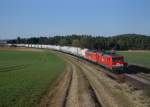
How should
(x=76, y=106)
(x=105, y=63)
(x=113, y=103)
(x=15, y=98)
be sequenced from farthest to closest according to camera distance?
1. (x=105, y=63)
2. (x=15, y=98)
3. (x=113, y=103)
4. (x=76, y=106)

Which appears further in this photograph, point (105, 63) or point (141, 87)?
point (105, 63)

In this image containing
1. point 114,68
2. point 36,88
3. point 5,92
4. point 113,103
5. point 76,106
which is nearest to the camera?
point 76,106

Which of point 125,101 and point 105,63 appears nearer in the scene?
point 125,101

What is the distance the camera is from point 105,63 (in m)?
49.2

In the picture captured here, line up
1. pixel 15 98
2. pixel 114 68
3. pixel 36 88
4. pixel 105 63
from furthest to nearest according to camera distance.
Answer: pixel 105 63
pixel 114 68
pixel 36 88
pixel 15 98

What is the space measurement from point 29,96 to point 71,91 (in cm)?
415

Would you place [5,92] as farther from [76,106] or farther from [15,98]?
[76,106]

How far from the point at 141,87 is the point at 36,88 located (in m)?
9.27

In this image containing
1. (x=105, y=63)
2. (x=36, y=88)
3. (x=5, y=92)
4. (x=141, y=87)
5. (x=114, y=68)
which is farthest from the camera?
(x=105, y=63)

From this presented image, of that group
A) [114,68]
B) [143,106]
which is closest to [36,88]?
[143,106]

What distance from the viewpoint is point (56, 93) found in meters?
24.1

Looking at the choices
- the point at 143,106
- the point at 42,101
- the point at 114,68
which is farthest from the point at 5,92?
the point at 114,68

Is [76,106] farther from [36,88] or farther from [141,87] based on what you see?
[141,87]

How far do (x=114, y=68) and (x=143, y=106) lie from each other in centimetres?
2446
